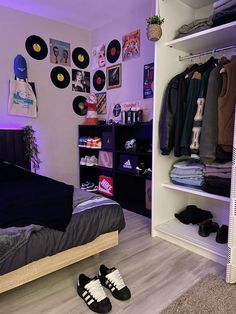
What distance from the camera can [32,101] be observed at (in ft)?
9.84

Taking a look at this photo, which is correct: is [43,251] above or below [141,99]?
below

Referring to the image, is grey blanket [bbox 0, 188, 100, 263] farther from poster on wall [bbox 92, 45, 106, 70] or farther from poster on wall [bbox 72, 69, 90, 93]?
poster on wall [bbox 92, 45, 106, 70]

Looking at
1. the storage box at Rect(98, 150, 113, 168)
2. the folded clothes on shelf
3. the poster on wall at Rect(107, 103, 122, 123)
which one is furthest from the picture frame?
the folded clothes on shelf

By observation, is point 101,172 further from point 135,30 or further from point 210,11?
point 210,11

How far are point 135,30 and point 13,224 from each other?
2.58m

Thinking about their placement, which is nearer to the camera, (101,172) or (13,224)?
(13,224)

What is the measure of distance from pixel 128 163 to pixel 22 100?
1523mm

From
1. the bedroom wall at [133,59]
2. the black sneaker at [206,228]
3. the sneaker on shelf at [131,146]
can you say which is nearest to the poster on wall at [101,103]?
the bedroom wall at [133,59]

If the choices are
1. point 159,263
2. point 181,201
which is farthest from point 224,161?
point 159,263

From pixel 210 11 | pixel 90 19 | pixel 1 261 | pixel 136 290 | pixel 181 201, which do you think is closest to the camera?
pixel 1 261

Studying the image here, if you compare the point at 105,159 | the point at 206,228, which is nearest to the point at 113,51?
the point at 105,159

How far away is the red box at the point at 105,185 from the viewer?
3.10m

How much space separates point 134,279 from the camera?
1.59 metres

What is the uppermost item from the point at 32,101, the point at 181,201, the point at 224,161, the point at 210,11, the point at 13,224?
the point at 210,11
